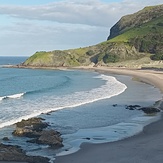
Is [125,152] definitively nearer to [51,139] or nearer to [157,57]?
[51,139]

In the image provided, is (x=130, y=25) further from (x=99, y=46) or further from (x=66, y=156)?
(x=66, y=156)

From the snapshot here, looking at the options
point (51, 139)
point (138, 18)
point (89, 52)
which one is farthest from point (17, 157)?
point (138, 18)

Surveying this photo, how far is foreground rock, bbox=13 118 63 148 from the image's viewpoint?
20359 millimetres

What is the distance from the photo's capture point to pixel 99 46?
479 feet

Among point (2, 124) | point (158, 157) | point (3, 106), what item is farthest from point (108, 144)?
point (3, 106)

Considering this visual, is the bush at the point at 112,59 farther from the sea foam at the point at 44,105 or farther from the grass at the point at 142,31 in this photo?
the sea foam at the point at 44,105

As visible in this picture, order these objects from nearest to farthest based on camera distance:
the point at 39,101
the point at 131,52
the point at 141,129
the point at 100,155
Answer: the point at 100,155
the point at 141,129
the point at 39,101
the point at 131,52

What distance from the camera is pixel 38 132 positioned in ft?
74.6

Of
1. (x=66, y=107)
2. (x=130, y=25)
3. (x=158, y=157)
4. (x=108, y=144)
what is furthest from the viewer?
(x=130, y=25)

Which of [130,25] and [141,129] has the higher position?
[130,25]

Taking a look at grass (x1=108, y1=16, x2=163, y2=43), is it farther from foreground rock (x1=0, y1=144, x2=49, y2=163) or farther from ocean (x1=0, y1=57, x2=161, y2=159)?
foreground rock (x1=0, y1=144, x2=49, y2=163)

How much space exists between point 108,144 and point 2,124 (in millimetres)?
8712

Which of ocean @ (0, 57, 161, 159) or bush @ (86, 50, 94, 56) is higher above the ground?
bush @ (86, 50, 94, 56)

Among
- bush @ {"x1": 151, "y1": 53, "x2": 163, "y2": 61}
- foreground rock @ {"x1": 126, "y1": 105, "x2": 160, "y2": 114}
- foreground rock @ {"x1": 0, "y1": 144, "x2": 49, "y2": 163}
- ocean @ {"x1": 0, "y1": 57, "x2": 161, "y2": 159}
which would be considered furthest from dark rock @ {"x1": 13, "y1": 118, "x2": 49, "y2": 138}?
bush @ {"x1": 151, "y1": 53, "x2": 163, "y2": 61}
